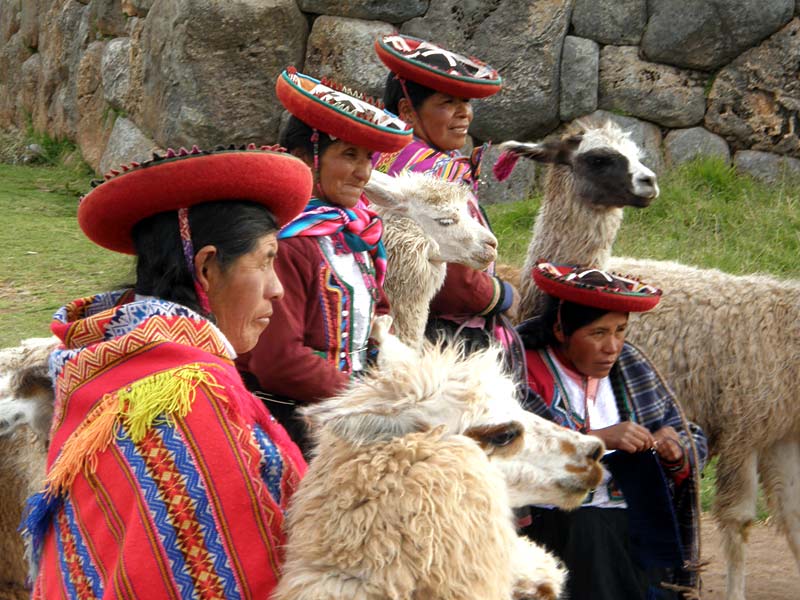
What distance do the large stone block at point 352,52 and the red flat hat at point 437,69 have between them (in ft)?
15.7

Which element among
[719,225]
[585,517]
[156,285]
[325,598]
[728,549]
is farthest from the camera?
[719,225]

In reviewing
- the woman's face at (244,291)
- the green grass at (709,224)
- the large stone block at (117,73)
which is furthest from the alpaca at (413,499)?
the large stone block at (117,73)

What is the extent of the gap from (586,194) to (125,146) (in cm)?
621

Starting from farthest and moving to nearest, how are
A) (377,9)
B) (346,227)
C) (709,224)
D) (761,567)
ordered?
(377,9) < (709,224) < (761,567) < (346,227)

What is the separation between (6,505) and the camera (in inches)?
121

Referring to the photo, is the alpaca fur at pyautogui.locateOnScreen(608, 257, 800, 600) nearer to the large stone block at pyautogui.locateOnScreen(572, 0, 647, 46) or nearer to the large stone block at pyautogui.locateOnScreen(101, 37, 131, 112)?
the large stone block at pyautogui.locateOnScreen(572, 0, 647, 46)

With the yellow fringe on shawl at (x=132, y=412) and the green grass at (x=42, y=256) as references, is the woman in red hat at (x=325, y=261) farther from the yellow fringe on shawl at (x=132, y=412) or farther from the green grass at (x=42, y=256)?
the green grass at (x=42, y=256)

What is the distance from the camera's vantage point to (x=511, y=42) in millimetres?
8383

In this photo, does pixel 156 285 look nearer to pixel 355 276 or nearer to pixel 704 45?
pixel 355 276

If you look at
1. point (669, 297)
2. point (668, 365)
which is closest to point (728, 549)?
point (668, 365)

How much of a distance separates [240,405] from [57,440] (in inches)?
12.8

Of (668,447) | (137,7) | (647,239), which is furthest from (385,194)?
(137,7)

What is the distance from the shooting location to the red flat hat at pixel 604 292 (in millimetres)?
3160

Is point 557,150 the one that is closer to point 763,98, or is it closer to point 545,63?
point 545,63
